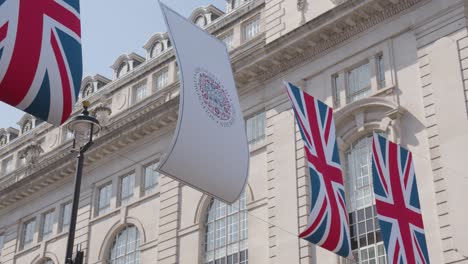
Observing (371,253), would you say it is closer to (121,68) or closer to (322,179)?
(322,179)

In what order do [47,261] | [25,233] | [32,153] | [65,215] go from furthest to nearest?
1. [32,153]
2. [25,233]
3. [65,215]
4. [47,261]

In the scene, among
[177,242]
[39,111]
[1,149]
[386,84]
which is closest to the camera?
[39,111]

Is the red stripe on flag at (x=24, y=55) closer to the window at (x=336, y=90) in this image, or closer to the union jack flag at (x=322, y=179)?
the union jack flag at (x=322, y=179)

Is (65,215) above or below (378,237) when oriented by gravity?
above

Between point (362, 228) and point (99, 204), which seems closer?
point (362, 228)

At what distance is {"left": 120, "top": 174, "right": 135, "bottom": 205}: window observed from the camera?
124 ft

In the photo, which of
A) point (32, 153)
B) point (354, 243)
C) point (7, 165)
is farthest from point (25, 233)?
point (354, 243)

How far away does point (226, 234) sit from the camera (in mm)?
32000

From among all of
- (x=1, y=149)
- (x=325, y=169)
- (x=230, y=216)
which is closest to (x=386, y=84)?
(x=230, y=216)

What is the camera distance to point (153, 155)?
3712cm

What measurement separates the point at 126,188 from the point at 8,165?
1388 centimetres

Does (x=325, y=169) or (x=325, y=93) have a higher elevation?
(x=325, y=93)

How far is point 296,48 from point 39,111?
20514mm

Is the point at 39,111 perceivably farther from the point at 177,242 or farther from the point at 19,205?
the point at 19,205
